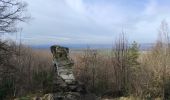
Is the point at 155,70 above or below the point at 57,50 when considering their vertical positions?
below

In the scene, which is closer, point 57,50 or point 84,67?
point 57,50

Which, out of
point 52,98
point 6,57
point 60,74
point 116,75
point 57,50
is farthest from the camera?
→ point 116,75

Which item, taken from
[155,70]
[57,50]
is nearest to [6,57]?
[57,50]

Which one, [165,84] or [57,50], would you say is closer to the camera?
[57,50]

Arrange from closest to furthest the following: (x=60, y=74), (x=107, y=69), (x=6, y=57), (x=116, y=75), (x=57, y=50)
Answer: (x=60, y=74), (x=57, y=50), (x=6, y=57), (x=116, y=75), (x=107, y=69)

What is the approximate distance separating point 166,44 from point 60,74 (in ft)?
44.6

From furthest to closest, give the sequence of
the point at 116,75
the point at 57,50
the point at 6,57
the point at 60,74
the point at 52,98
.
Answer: the point at 116,75 → the point at 6,57 → the point at 57,50 → the point at 60,74 → the point at 52,98

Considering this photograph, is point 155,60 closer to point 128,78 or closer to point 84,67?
point 128,78

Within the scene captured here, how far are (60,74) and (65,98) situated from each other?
109 inches

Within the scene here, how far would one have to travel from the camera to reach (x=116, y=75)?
36.6 metres

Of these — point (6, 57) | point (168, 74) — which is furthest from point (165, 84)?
point (6, 57)

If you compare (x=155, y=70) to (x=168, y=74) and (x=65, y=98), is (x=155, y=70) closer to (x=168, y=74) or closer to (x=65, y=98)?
(x=168, y=74)

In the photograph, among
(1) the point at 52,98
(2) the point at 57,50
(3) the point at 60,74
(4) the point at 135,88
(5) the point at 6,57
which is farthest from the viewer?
(5) the point at 6,57

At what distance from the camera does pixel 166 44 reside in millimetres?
34812
